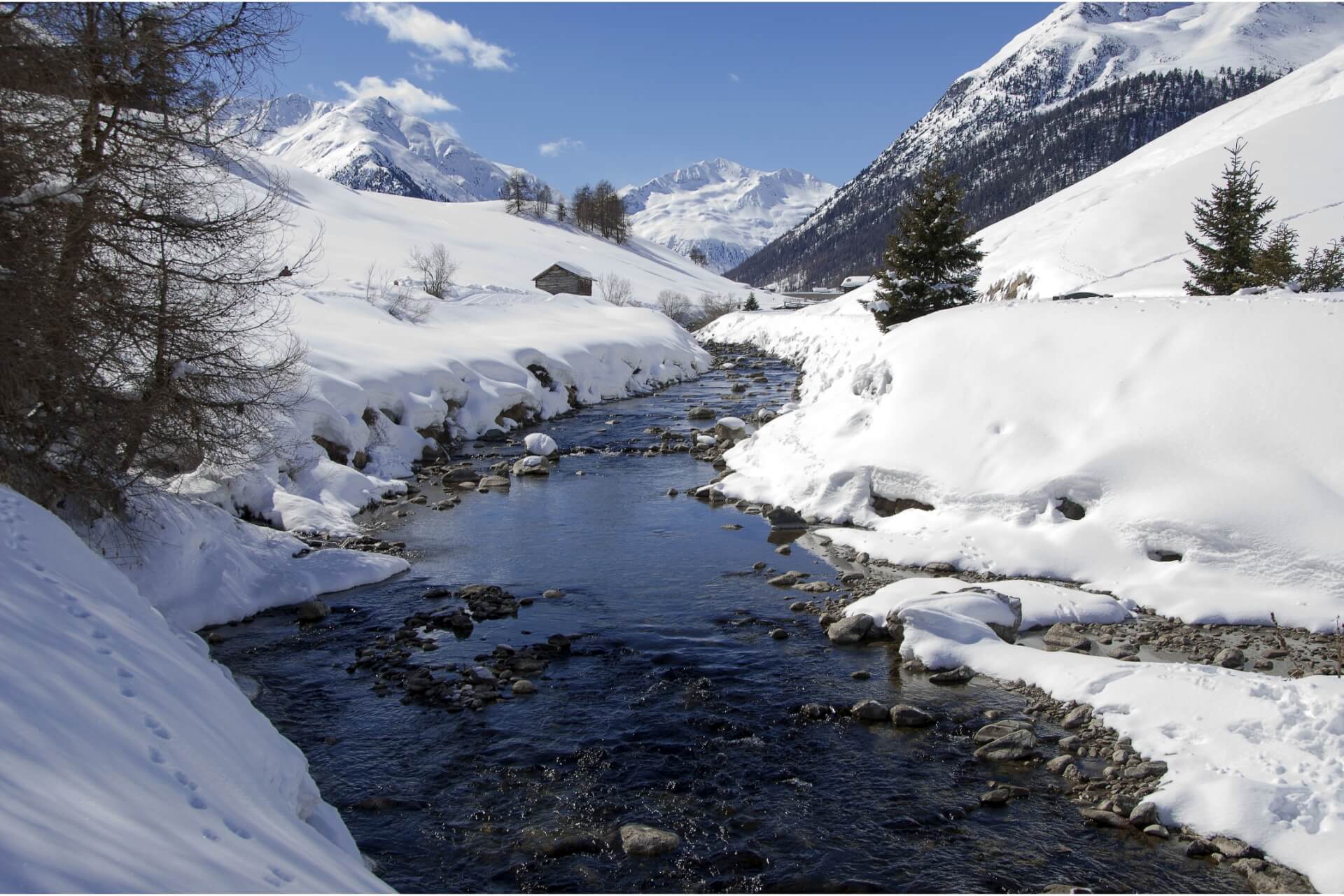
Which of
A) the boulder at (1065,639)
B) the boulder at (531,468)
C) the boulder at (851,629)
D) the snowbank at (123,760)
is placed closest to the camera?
the snowbank at (123,760)

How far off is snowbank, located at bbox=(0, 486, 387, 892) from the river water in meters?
1.33

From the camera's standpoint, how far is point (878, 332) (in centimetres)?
2920

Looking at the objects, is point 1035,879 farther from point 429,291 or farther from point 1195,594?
point 429,291

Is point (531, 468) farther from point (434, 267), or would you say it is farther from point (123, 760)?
point (434, 267)

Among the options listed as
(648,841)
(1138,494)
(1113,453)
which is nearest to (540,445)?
(1113,453)

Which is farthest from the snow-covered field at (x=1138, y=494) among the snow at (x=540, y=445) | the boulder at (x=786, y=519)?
the snow at (x=540, y=445)

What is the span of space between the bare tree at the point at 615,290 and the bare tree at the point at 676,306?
3.73 meters

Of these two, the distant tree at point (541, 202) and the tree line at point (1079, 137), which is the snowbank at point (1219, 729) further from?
the tree line at point (1079, 137)

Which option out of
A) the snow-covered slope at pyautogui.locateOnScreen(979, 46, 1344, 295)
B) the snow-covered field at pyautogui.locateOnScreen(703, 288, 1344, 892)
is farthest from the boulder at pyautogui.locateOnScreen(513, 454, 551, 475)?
the snow-covered slope at pyautogui.locateOnScreen(979, 46, 1344, 295)

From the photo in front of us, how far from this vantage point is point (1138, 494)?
1405 cm

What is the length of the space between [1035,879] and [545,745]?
4933 millimetres

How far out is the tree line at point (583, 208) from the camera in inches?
4921

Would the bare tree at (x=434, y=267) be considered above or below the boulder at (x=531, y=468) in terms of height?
above

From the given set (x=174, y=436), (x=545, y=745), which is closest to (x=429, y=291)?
(x=174, y=436)
